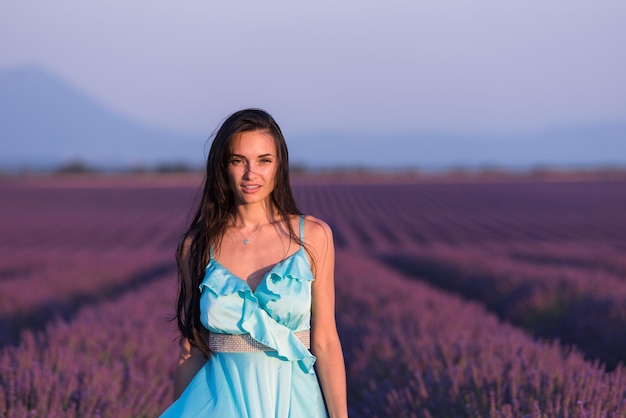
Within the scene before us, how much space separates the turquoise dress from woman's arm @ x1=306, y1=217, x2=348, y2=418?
0.16 ft

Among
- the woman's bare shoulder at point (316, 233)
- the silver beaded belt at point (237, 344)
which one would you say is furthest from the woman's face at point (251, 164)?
the silver beaded belt at point (237, 344)

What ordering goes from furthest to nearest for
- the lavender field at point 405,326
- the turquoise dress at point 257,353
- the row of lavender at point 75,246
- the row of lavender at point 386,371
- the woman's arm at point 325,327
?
the row of lavender at point 75,246
the lavender field at point 405,326
the row of lavender at point 386,371
the woman's arm at point 325,327
the turquoise dress at point 257,353

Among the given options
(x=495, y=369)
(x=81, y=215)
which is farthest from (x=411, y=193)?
(x=495, y=369)

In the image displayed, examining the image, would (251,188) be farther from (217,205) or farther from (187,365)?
(187,365)

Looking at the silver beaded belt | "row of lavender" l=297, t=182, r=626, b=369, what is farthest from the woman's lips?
"row of lavender" l=297, t=182, r=626, b=369

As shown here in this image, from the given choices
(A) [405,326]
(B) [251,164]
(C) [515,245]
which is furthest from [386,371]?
(C) [515,245]

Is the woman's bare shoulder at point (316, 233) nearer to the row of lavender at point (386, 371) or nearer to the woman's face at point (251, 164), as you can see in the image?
the woman's face at point (251, 164)

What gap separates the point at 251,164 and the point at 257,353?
49 centimetres

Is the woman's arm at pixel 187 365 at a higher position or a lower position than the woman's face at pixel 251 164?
lower

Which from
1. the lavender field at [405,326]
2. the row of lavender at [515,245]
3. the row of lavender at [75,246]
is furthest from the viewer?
the row of lavender at [75,246]

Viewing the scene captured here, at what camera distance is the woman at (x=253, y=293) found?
89.5 inches

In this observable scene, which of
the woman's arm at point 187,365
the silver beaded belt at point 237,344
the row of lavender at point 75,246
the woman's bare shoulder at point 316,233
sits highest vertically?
the woman's bare shoulder at point 316,233

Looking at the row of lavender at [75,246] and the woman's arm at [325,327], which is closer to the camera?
the woman's arm at [325,327]

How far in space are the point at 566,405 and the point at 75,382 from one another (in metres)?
2.06
